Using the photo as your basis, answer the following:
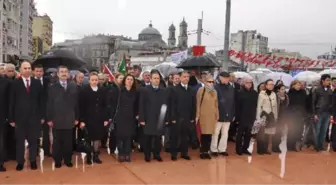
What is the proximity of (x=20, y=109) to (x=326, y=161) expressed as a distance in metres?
5.91

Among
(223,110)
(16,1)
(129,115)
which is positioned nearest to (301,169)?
(223,110)

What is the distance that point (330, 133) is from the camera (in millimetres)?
8805

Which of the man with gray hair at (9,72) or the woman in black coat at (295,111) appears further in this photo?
the woman in black coat at (295,111)

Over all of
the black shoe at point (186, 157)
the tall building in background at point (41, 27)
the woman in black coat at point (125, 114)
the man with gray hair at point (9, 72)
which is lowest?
the black shoe at point (186, 157)

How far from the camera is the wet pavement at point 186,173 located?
540 centimetres

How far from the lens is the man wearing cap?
7.12 meters

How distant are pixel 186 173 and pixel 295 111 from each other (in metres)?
3.37

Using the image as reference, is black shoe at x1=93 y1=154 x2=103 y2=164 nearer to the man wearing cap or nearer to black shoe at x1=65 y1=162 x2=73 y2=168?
black shoe at x1=65 y1=162 x2=73 y2=168

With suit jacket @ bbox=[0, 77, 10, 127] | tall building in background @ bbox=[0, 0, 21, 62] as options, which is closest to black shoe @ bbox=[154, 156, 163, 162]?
suit jacket @ bbox=[0, 77, 10, 127]

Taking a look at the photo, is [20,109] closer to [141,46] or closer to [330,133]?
[330,133]

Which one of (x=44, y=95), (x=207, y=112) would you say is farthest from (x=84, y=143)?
(x=207, y=112)

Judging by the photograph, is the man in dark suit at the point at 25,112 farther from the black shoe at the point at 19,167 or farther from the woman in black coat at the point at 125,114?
the woman in black coat at the point at 125,114

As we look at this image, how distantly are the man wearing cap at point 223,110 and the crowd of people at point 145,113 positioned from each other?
0.02 meters

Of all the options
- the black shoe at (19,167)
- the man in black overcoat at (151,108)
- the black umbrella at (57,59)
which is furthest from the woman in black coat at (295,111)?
the black shoe at (19,167)
